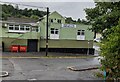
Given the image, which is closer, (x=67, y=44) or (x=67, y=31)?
(x=67, y=44)

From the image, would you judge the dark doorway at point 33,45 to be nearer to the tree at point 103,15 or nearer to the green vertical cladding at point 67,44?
the green vertical cladding at point 67,44

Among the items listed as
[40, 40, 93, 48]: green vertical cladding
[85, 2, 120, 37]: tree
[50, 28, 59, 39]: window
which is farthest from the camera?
[50, 28, 59, 39]: window

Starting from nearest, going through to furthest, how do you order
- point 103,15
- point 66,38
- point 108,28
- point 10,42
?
point 108,28 → point 103,15 → point 10,42 → point 66,38

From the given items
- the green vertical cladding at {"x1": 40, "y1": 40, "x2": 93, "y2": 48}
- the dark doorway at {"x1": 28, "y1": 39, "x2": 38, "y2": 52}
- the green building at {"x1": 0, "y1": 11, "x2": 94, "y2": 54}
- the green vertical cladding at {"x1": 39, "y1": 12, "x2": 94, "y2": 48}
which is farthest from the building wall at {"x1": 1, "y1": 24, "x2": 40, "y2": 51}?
the green vertical cladding at {"x1": 40, "y1": 40, "x2": 93, "y2": 48}

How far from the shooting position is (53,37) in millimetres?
41875

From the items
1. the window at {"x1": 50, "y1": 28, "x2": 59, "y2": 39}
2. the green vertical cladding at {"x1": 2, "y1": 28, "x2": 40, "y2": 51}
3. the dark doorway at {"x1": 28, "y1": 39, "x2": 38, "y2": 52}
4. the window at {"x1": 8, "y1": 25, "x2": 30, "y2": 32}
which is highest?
the window at {"x1": 8, "y1": 25, "x2": 30, "y2": 32}

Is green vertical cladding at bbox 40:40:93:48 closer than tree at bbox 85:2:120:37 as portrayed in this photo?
No

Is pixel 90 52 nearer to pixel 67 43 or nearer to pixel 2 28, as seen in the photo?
pixel 67 43

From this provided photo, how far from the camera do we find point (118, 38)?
27.8 ft

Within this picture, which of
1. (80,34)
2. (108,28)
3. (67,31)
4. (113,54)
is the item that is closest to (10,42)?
(67,31)

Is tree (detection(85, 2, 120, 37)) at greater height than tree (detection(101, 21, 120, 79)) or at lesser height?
greater

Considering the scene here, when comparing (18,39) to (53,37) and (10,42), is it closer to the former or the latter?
(10,42)

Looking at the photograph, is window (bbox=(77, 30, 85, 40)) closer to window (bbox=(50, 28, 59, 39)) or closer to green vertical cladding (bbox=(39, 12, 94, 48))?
green vertical cladding (bbox=(39, 12, 94, 48))

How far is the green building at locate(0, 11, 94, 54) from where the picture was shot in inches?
1562
